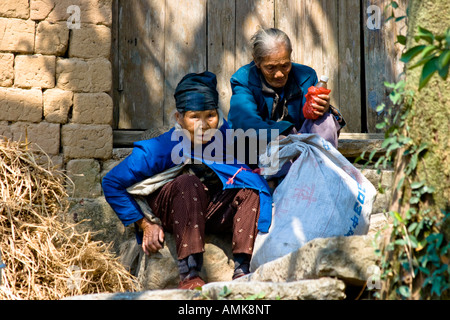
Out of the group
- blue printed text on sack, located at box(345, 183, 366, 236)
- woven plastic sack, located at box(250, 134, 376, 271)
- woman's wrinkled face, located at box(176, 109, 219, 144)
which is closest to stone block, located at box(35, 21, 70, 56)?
woman's wrinkled face, located at box(176, 109, 219, 144)

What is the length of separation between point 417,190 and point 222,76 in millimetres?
2775

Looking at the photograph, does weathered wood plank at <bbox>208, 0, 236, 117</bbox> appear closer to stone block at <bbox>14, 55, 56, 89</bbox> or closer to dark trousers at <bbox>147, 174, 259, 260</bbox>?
stone block at <bbox>14, 55, 56, 89</bbox>

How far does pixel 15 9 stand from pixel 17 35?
0.17 m

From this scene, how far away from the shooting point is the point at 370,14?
5.19 metres

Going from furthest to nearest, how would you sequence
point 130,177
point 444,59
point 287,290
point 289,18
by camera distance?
point 289,18 < point 130,177 < point 287,290 < point 444,59

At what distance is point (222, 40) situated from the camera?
496 centimetres

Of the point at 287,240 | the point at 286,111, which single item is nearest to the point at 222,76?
the point at 286,111

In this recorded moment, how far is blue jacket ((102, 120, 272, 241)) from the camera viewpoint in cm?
371

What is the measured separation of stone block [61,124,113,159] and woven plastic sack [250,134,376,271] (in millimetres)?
1202

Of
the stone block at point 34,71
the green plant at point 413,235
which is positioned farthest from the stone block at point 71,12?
the green plant at point 413,235

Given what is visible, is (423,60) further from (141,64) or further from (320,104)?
(141,64)

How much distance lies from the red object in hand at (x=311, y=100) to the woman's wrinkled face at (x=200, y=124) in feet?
1.86

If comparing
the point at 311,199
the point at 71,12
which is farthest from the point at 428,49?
the point at 71,12

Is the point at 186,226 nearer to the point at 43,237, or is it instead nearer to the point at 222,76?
the point at 43,237
